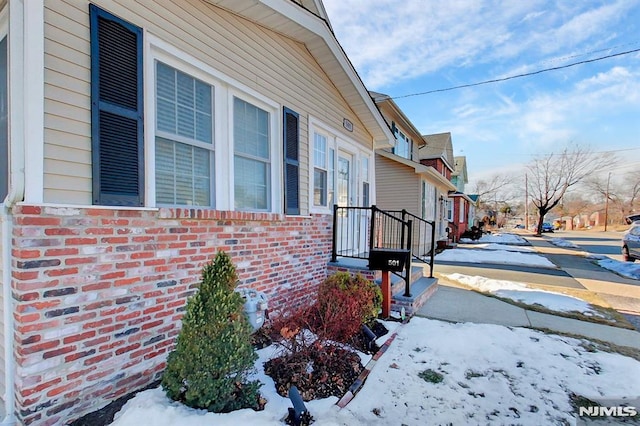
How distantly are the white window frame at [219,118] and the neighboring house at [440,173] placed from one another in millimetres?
11633

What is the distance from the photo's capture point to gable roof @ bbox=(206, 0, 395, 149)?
3575 millimetres

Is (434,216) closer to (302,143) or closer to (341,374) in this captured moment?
(302,143)

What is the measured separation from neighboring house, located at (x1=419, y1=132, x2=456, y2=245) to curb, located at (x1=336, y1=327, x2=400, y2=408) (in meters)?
11.8

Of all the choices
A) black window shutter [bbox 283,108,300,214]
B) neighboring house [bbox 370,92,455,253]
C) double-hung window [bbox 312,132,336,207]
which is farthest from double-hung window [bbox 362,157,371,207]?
neighboring house [bbox 370,92,455,253]

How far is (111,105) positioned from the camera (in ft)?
7.68

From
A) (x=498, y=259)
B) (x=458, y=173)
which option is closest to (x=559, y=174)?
(x=458, y=173)

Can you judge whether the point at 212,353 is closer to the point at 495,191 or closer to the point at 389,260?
the point at 389,260

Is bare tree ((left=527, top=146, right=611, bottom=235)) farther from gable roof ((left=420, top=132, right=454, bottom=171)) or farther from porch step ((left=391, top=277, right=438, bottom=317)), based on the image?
porch step ((left=391, top=277, right=438, bottom=317))

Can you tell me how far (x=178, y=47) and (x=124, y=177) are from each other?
143 centimetres

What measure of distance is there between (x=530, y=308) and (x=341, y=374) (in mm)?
4469

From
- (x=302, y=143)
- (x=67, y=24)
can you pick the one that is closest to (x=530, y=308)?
(x=302, y=143)

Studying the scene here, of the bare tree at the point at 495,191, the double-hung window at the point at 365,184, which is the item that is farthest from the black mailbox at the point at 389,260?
the bare tree at the point at 495,191

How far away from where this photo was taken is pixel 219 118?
334 cm

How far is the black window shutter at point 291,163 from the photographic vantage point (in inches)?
171
